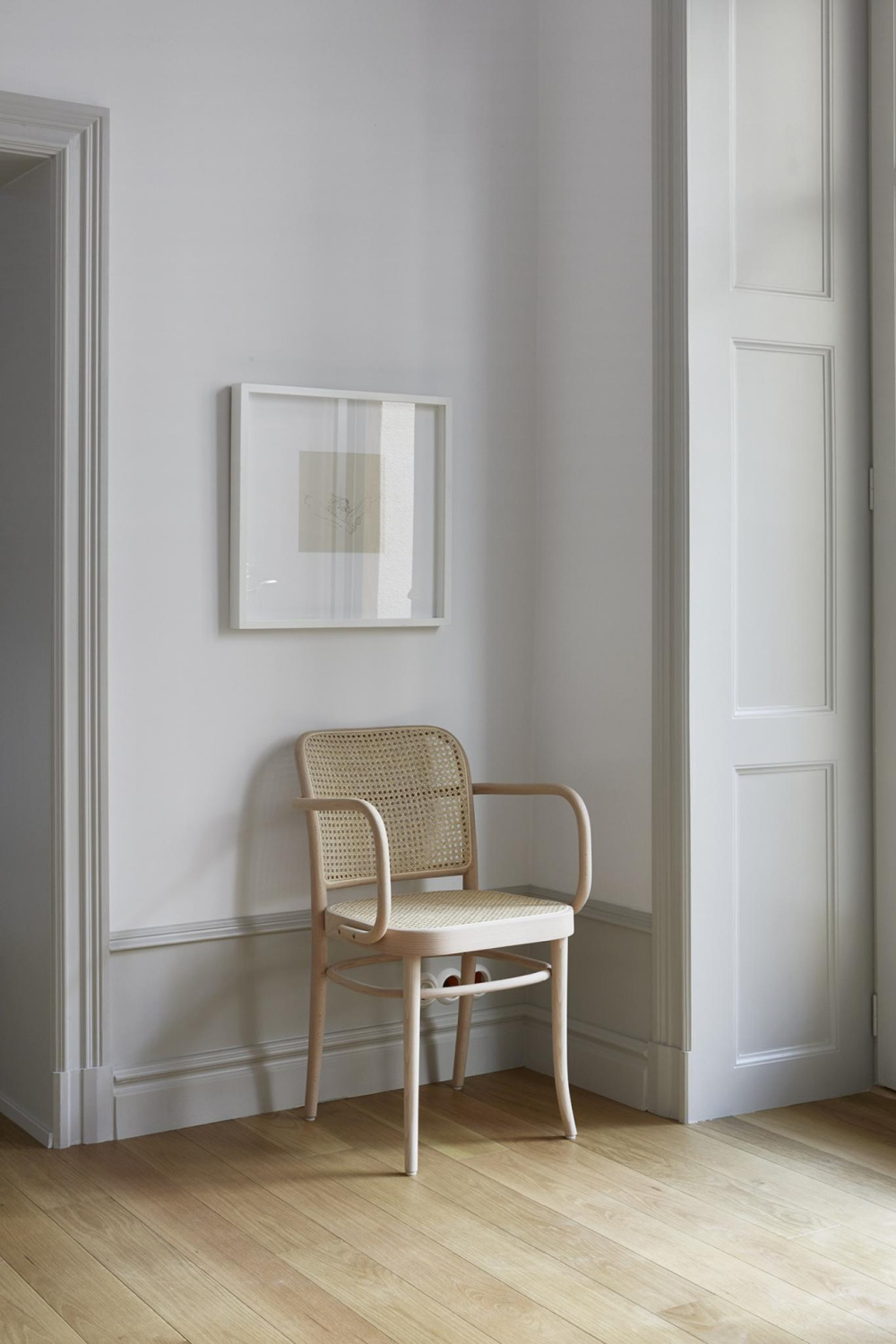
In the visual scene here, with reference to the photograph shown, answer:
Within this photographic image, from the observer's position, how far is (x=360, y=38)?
11.1ft

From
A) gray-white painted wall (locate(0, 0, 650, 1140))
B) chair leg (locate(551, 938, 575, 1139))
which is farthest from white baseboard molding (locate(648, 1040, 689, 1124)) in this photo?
chair leg (locate(551, 938, 575, 1139))

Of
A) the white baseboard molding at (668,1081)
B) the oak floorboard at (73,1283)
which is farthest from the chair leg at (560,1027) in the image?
the oak floorboard at (73,1283)

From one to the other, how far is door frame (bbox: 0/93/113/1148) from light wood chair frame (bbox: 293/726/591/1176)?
0.47 metres

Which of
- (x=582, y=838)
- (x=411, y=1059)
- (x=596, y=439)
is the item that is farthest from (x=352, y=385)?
(x=411, y=1059)

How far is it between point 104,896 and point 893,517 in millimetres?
1989

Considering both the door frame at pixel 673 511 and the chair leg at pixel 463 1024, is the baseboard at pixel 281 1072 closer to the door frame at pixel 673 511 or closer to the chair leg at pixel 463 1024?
the chair leg at pixel 463 1024

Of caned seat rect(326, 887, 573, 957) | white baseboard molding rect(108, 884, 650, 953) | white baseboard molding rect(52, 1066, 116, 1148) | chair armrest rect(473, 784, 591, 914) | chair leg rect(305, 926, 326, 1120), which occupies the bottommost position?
white baseboard molding rect(52, 1066, 116, 1148)

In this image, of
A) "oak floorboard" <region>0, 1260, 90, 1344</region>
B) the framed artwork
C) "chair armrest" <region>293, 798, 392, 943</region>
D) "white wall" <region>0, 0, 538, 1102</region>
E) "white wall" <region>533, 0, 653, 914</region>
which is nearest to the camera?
"oak floorboard" <region>0, 1260, 90, 1344</region>

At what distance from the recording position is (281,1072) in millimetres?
3283

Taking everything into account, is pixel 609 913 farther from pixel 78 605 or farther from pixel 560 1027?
pixel 78 605

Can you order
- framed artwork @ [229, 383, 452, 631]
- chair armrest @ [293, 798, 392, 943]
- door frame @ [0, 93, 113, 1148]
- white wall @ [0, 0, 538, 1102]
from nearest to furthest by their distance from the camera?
chair armrest @ [293, 798, 392, 943] < door frame @ [0, 93, 113, 1148] < white wall @ [0, 0, 538, 1102] < framed artwork @ [229, 383, 452, 631]

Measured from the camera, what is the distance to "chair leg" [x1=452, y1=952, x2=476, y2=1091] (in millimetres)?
3395

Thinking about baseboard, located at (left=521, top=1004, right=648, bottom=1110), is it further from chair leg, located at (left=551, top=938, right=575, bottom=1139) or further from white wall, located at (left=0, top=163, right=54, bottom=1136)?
white wall, located at (left=0, top=163, right=54, bottom=1136)

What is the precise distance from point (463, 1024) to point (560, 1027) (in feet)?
1.21
